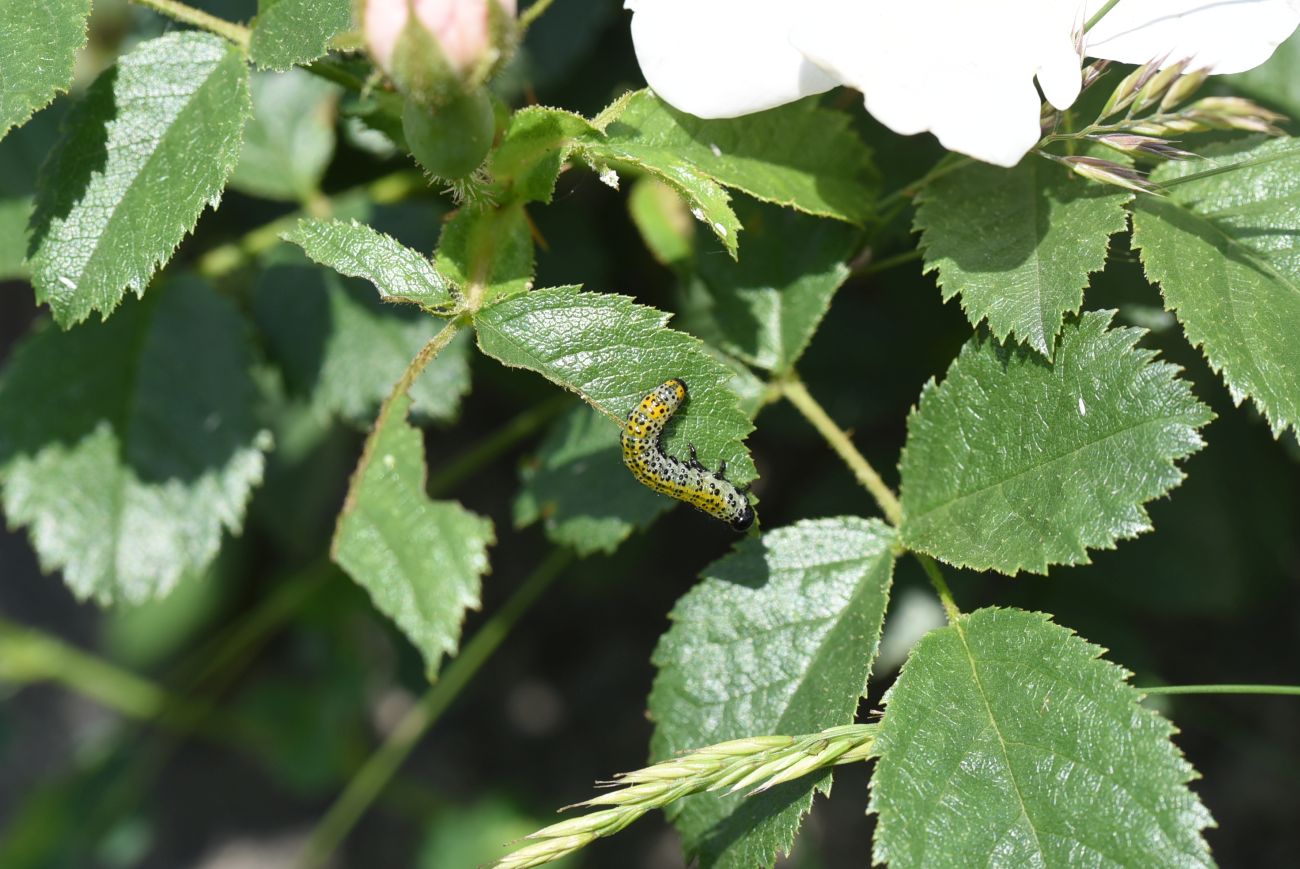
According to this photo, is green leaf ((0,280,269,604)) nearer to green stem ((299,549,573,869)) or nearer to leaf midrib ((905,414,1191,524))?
green stem ((299,549,573,869))

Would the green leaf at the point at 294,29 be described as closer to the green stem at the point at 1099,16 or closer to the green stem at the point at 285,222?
the green stem at the point at 285,222

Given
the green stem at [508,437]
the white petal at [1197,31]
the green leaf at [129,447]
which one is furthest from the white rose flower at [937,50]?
the green leaf at [129,447]

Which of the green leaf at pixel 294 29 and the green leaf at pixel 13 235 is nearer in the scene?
the green leaf at pixel 294 29

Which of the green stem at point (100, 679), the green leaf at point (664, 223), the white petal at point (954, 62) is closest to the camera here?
the white petal at point (954, 62)

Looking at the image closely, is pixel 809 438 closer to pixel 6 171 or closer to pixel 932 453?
pixel 932 453

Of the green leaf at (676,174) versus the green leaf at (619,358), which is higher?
the green leaf at (676,174)

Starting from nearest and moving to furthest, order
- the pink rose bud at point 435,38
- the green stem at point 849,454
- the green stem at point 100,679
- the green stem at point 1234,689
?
1. the pink rose bud at point 435,38
2. the green stem at point 1234,689
3. the green stem at point 849,454
4. the green stem at point 100,679

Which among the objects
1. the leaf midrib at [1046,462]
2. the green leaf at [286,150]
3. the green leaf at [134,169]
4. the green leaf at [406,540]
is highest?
the green leaf at [134,169]
